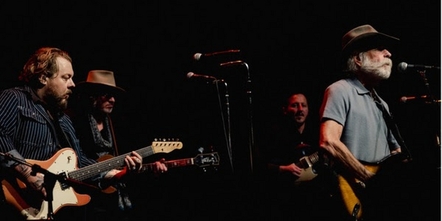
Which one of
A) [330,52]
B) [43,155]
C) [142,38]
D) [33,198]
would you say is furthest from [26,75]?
[330,52]

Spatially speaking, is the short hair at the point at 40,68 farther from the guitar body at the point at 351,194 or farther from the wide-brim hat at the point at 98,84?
the guitar body at the point at 351,194

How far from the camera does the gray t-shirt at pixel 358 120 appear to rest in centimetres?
359

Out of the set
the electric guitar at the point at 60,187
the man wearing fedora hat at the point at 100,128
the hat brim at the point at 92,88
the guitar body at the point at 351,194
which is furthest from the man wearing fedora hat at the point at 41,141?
the guitar body at the point at 351,194

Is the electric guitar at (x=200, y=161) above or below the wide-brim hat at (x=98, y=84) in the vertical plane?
below

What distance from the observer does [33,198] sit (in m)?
3.41

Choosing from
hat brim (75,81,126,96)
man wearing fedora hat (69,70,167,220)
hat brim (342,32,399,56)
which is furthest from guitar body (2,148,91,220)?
hat brim (342,32,399,56)

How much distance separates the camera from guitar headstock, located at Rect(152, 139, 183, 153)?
4.91 m

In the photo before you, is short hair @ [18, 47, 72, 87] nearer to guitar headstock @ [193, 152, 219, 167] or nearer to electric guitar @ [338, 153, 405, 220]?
guitar headstock @ [193, 152, 219, 167]

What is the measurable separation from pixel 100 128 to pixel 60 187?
4.22 ft

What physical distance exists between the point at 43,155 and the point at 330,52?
3.77 metres

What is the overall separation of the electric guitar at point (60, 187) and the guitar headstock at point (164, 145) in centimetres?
51

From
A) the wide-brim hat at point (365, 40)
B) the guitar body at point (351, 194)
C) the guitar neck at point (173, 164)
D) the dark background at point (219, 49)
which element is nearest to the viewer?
the guitar body at point (351, 194)

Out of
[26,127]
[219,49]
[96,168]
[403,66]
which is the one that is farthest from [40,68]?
[403,66]

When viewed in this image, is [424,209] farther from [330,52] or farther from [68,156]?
[330,52]
